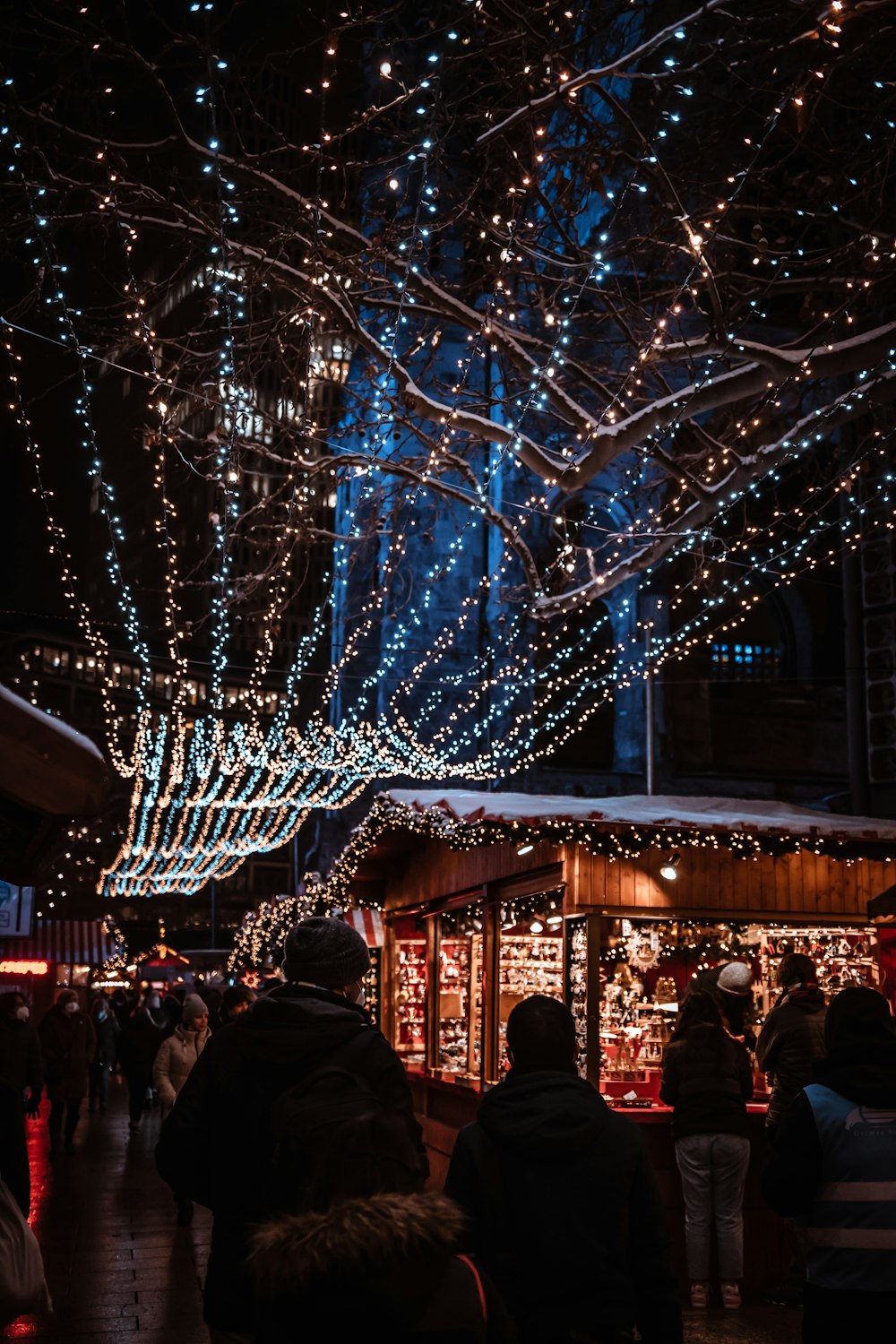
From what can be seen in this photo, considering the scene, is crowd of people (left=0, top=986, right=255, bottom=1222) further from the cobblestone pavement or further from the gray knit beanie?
the gray knit beanie

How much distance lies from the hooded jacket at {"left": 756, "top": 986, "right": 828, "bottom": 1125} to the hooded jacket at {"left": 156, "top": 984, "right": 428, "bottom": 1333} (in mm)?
5467

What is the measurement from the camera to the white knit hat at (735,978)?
939 cm

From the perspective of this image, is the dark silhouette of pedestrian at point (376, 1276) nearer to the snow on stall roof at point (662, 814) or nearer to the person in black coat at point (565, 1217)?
the person in black coat at point (565, 1217)

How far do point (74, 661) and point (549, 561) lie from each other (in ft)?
165

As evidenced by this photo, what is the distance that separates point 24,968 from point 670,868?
2827 centimetres

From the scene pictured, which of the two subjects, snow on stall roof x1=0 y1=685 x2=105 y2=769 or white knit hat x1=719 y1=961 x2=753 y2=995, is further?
white knit hat x1=719 y1=961 x2=753 y2=995

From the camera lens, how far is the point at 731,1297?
8.09 metres

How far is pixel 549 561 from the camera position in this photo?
81.5 ft

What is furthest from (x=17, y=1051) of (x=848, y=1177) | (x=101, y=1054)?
(x=101, y=1054)

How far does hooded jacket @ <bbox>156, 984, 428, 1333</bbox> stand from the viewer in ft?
10.7

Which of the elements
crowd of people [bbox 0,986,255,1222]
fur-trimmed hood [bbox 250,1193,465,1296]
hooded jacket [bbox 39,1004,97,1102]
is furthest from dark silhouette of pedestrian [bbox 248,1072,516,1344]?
hooded jacket [bbox 39,1004,97,1102]

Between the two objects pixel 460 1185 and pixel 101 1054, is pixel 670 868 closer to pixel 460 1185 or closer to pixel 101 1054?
pixel 460 1185

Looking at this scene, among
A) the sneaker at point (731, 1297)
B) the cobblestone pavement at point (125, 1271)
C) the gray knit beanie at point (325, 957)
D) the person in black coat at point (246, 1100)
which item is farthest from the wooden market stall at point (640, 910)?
the person in black coat at point (246, 1100)

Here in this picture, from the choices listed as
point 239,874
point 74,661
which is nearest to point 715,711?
point 74,661
